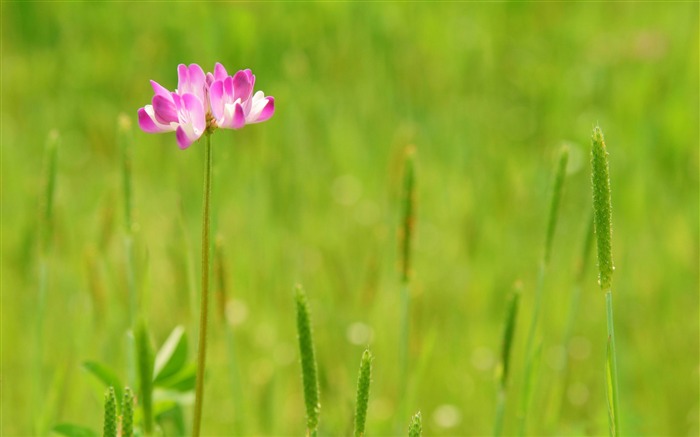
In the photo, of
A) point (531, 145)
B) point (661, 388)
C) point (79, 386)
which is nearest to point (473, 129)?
point (531, 145)

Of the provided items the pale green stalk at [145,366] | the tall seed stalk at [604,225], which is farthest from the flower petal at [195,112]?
the tall seed stalk at [604,225]

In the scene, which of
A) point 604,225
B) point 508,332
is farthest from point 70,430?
point 604,225

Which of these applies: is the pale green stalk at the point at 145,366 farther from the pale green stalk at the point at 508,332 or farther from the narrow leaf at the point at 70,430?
the pale green stalk at the point at 508,332

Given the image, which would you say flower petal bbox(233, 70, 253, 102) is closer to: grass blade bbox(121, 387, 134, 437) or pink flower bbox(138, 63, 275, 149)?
pink flower bbox(138, 63, 275, 149)

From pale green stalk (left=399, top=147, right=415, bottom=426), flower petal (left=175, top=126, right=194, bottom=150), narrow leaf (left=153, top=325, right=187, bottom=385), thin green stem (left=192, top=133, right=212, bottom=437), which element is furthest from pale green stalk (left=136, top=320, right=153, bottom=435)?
pale green stalk (left=399, top=147, right=415, bottom=426)

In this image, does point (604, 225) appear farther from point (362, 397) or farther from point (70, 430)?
point (70, 430)

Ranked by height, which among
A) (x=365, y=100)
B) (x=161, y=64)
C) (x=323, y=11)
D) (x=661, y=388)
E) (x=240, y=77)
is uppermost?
(x=323, y=11)

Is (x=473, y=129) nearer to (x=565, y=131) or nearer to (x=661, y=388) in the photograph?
(x=565, y=131)
